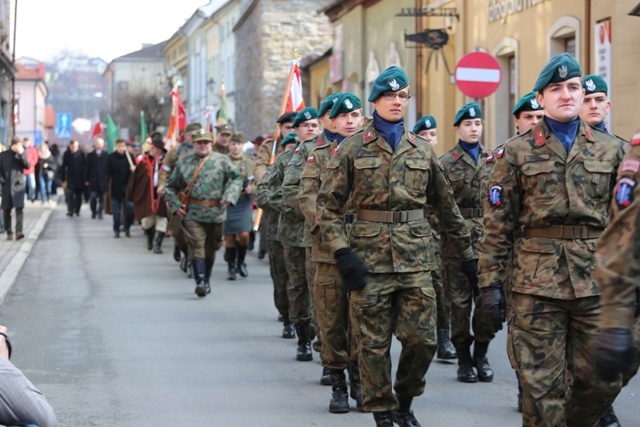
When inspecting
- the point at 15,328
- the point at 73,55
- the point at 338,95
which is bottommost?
the point at 15,328

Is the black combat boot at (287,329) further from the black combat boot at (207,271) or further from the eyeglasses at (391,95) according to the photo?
the eyeglasses at (391,95)

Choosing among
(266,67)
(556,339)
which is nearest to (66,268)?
(556,339)

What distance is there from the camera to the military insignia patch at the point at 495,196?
19.7 ft

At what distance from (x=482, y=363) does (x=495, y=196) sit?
3.21 meters

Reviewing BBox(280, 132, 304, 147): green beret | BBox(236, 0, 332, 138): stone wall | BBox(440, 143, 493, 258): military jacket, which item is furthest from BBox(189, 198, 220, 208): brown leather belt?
BBox(236, 0, 332, 138): stone wall

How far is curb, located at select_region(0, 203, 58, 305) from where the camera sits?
15348 mm

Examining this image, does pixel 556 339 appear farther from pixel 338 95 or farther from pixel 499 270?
pixel 338 95

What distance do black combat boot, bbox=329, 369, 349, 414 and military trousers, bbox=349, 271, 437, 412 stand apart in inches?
40.1

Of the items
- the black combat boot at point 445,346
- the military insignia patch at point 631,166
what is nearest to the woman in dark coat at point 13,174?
the black combat boot at point 445,346

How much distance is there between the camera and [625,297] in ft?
14.2

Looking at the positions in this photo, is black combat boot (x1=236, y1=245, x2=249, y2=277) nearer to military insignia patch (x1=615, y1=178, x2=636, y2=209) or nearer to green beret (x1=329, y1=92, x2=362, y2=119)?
green beret (x1=329, y1=92, x2=362, y2=119)

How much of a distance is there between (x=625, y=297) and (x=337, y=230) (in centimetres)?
270

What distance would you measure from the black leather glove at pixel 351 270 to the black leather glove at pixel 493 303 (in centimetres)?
87

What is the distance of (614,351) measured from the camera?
430cm
